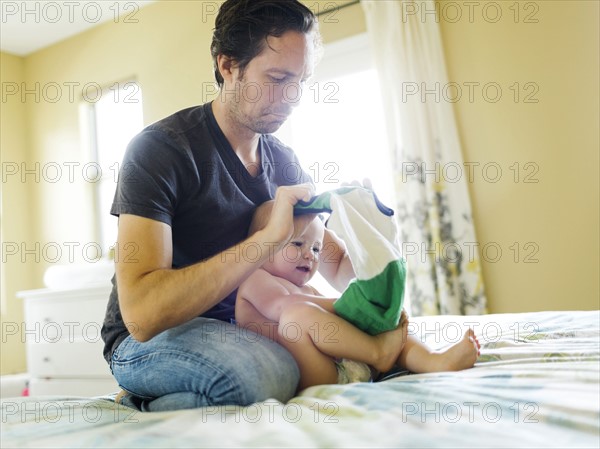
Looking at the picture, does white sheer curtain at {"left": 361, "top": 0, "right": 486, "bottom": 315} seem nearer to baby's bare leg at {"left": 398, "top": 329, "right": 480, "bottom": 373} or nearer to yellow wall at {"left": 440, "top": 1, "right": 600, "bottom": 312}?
yellow wall at {"left": 440, "top": 1, "right": 600, "bottom": 312}

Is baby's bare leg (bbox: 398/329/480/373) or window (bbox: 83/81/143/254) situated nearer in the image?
baby's bare leg (bbox: 398/329/480/373)

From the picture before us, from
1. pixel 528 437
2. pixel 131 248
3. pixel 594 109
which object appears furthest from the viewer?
pixel 594 109

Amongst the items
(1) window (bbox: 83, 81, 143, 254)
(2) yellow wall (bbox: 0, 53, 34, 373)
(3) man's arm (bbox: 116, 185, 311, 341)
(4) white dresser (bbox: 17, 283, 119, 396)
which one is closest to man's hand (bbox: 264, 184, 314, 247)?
(3) man's arm (bbox: 116, 185, 311, 341)

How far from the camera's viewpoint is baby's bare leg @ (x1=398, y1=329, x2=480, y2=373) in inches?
41.1

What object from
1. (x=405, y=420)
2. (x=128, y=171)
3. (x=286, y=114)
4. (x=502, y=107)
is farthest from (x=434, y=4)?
(x=405, y=420)

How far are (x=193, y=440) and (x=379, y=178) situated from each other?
2461mm

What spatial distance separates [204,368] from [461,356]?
1.42 feet

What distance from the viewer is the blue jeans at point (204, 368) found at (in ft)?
3.18

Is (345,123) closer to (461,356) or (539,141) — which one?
(539,141)

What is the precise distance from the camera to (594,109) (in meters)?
2.51

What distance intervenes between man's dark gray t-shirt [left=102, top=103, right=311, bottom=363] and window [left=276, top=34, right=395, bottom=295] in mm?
1763

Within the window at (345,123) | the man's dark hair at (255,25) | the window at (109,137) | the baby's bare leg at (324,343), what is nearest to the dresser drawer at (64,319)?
the window at (109,137)

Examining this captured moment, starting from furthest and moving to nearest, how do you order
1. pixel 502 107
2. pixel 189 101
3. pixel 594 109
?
pixel 189 101 < pixel 502 107 < pixel 594 109

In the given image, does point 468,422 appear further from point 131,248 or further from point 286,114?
point 286,114
